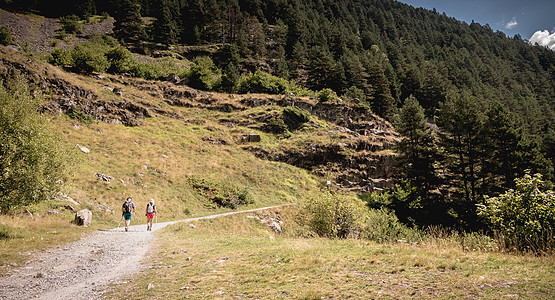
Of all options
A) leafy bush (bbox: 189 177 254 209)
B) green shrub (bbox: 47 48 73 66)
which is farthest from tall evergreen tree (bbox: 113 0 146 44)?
leafy bush (bbox: 189 177 254 209)

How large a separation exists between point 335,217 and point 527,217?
8.24 metres

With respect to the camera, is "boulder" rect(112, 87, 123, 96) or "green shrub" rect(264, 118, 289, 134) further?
"green shrub" rect(264, 118, 289, 134)

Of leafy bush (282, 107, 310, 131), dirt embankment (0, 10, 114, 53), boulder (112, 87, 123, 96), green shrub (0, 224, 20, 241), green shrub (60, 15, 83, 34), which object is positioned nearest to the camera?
green shrub (0, 224, 20, 241)

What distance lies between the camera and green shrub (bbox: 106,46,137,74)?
4638 centimetres

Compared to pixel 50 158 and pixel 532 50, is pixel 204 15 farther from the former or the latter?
pixel 532 50

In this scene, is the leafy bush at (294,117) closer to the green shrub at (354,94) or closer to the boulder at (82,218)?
the green shrub at (354,94)

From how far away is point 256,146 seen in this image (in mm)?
40844

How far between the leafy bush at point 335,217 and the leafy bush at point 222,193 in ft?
41.9

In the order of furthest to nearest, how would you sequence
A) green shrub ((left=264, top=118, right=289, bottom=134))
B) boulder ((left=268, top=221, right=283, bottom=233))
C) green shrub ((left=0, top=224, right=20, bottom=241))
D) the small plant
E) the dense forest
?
green shrub ((left=264, top=118, right=289, bottom=134)) → the small plant → the dense forest → boulder ((left=268, top=221, right=283, bottom=233)) → green shrub ((left=0, top=224, right=20, bottom=241))

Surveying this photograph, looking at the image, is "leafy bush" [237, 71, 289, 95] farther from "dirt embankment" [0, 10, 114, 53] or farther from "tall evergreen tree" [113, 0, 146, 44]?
"dirt embankment" [0, 10, 114, 53]

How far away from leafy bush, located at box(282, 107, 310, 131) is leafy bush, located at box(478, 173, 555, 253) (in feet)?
125

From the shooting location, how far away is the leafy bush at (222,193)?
25.3 m

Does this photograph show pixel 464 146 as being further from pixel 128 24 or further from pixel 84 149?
pixel 128 24

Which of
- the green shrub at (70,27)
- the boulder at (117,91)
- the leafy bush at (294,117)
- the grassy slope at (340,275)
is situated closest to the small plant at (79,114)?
the boulder at (117,91)
